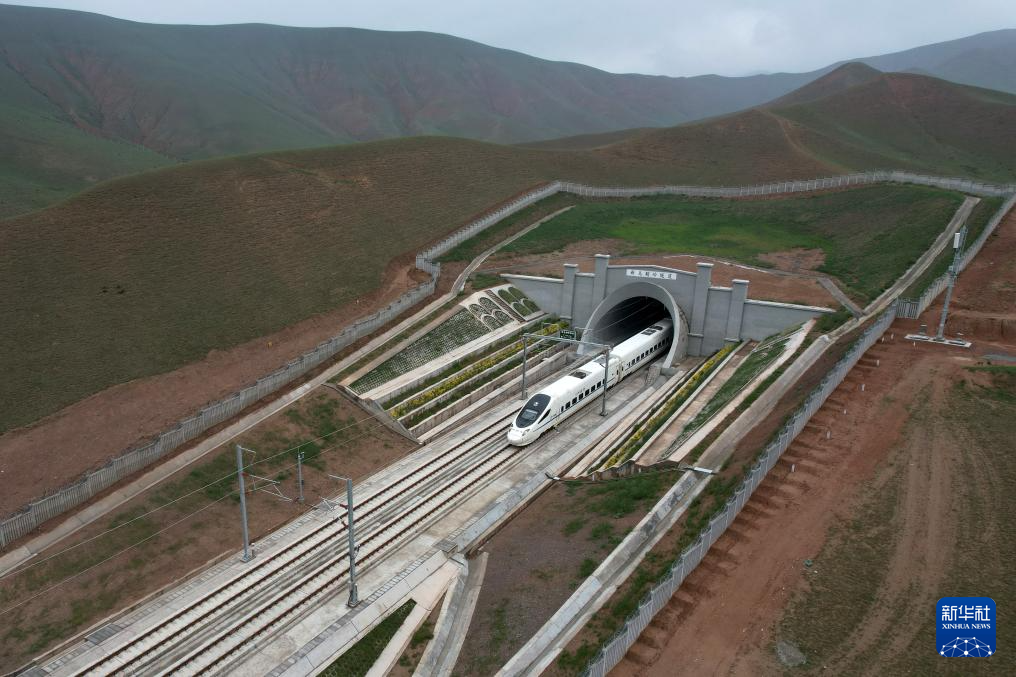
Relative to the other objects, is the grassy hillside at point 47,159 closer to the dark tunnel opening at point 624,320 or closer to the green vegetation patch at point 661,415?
the dark tunnel opening at point 624,320

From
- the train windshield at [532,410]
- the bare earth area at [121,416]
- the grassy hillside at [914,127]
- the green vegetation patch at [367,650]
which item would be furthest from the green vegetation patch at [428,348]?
the grassy hillside at [914,127]

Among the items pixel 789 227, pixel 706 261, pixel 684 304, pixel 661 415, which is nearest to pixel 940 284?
pixel 684 304

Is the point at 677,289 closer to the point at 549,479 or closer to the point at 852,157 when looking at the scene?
the point at 549,479

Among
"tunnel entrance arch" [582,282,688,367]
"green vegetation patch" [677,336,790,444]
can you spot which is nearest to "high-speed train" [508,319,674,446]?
"tunnel entrance arch" [582,282,688,367]

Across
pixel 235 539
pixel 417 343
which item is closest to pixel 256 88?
pixel 417 343

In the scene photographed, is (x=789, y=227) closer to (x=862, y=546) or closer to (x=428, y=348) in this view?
(x=428, y=348)

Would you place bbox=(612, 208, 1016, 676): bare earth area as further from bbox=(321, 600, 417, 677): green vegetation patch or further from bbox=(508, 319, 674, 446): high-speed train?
bbox=(508, 319, 674, 446): high-speed train
